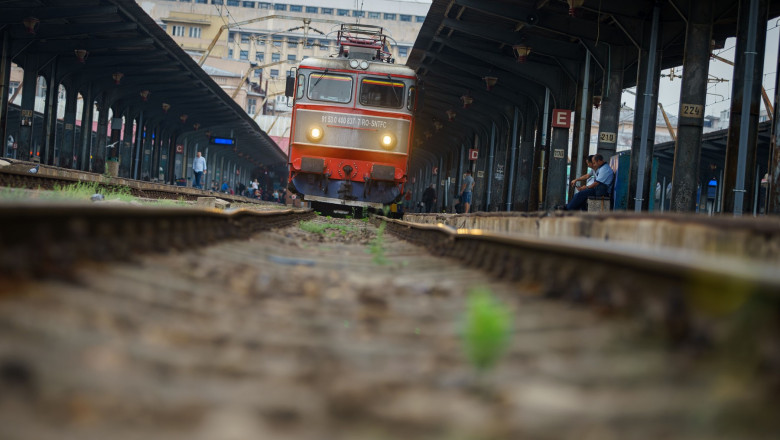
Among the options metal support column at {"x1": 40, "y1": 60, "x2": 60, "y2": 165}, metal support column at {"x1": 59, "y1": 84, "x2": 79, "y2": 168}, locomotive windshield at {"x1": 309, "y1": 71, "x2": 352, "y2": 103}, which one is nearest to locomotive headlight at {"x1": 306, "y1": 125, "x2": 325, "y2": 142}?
locomotive windshield at {"x1": 309, "y1": 71, "x2": 352, "y2": 103}

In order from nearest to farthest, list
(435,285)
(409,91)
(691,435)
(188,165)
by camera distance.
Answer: (691,435) → (435,285) → (409,91) → (188,165)

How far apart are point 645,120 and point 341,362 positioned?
14.0 m

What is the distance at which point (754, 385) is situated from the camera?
1.96 metres

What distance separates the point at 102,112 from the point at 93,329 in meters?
30.7

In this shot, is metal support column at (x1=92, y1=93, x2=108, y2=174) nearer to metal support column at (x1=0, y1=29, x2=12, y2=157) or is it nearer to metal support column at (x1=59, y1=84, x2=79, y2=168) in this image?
metal support column at (x1=59, y1=84, x2=79, y2=168)

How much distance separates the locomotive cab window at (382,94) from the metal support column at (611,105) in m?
4.46

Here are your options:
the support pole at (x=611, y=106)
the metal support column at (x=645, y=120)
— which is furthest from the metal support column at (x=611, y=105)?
the metal support column at (x=645, y=120)

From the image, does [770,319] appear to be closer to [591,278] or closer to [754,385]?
[754,385]

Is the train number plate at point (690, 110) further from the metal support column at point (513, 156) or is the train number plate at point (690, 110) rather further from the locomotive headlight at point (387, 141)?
the metal support column at point (513, 156)

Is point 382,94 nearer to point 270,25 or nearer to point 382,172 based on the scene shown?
point 382,172

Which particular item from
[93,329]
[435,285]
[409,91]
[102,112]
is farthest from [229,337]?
[102,112]

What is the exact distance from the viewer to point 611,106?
18.6 meters

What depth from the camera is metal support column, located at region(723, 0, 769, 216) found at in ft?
40.6

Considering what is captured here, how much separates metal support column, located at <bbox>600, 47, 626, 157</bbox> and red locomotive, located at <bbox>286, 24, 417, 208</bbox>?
421cm
